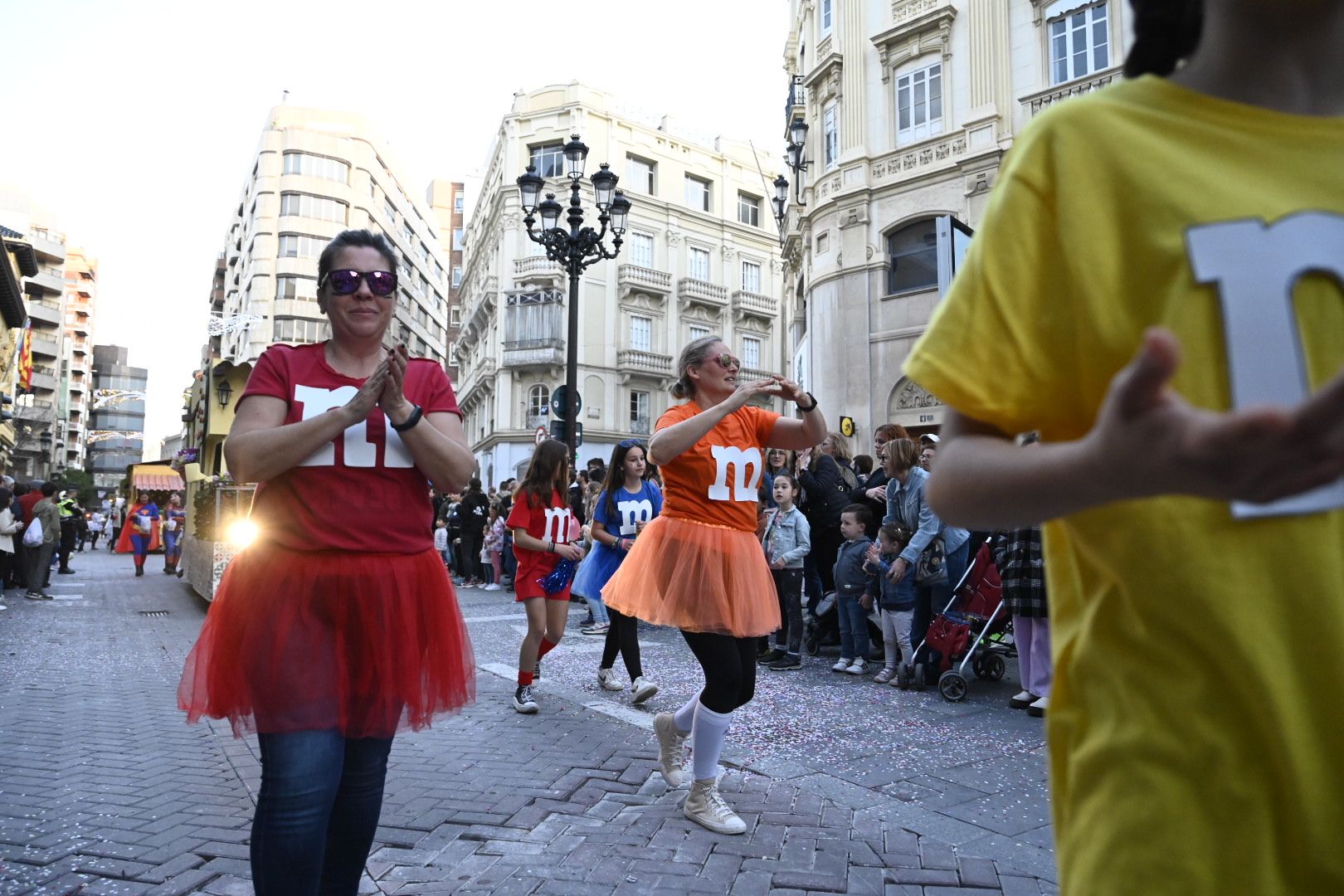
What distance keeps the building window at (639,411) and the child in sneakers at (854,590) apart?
37.1 meters

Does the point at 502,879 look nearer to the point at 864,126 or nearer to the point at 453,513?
the point at 453,513

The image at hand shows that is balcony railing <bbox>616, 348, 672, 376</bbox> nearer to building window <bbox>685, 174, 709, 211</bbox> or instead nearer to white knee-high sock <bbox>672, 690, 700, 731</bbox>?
building window <bbox>685, 174, 709, 211</bbox>

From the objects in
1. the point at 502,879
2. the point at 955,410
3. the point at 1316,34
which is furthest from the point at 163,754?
the point at 1316,34

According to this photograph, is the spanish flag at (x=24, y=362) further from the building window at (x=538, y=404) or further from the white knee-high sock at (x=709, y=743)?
the white knee-high sock at (x=709, y=743)

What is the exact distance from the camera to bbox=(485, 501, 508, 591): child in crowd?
55.3ft

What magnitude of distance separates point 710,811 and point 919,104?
2303cm

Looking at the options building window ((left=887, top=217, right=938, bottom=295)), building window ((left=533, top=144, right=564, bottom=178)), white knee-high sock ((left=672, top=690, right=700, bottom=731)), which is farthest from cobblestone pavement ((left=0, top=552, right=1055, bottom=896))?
building window ((left=533, top=144, right=564, bottom=178))

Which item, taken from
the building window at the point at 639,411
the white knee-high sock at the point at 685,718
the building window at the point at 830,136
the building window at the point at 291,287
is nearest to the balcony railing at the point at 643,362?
the building window at the point at 639,411

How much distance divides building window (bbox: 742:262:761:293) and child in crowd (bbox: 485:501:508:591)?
3573 centimetres

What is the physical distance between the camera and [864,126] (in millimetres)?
24562

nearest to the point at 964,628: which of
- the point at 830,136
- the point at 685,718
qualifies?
the point at 685,718

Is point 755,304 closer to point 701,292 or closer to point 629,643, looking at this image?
point 701,292

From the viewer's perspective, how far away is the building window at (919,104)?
76.0 feet

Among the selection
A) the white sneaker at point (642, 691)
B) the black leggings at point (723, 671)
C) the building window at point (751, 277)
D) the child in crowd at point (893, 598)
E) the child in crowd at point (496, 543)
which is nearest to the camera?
the black leggings at point (723, 671)
